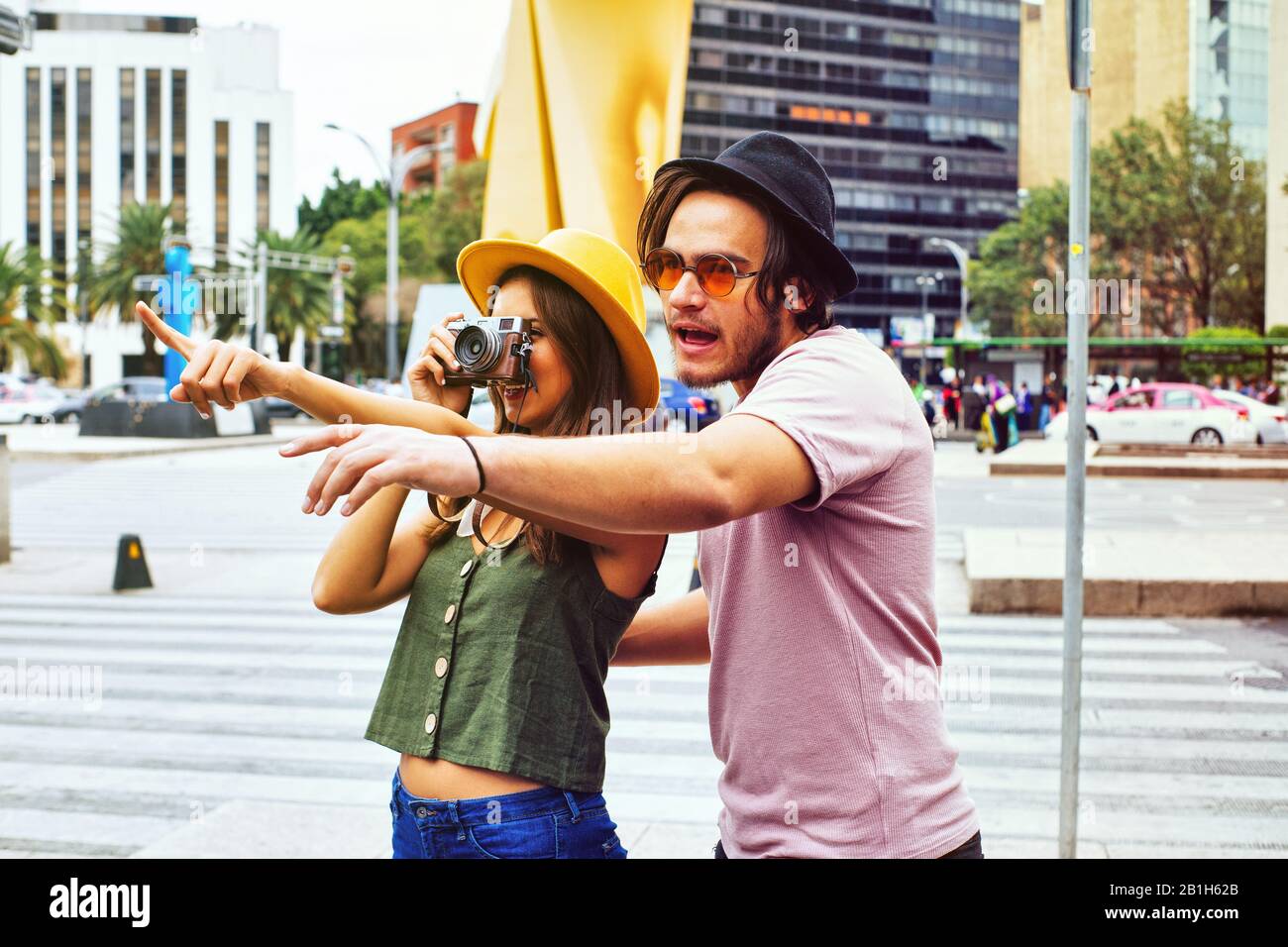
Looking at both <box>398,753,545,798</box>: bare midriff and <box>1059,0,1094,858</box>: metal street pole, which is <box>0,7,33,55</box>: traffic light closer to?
<box>1059,0,1094,858</box>: metal street pole

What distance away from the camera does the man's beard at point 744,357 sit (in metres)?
1.88

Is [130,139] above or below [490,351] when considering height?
above

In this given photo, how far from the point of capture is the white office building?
255 ft

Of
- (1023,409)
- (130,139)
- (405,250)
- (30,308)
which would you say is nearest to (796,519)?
(1023,409)

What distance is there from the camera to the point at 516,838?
203 centimetres

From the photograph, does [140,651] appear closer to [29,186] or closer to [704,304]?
[704,304]

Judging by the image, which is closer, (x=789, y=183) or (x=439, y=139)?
(x=789, y=183)

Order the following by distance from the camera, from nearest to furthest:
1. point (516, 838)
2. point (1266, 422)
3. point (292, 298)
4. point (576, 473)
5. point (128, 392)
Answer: point (576, 473) < point (516, 838) < point (1266, 422) < point (128, 392) < point (292, 298)

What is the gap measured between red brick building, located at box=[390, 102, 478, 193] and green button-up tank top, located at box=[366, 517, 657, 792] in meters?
116

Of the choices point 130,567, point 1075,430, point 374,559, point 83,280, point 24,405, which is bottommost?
point 130,567

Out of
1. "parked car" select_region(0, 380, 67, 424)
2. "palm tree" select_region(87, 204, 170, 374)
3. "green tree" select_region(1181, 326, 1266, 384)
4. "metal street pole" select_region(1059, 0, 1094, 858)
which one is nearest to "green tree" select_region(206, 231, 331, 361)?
"palm tree" select_region(87, 204, 170, 374)

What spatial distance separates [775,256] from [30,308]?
235 feet

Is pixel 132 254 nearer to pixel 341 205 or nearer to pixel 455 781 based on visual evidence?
pixel 341 205

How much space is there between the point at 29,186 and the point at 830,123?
200 feet
